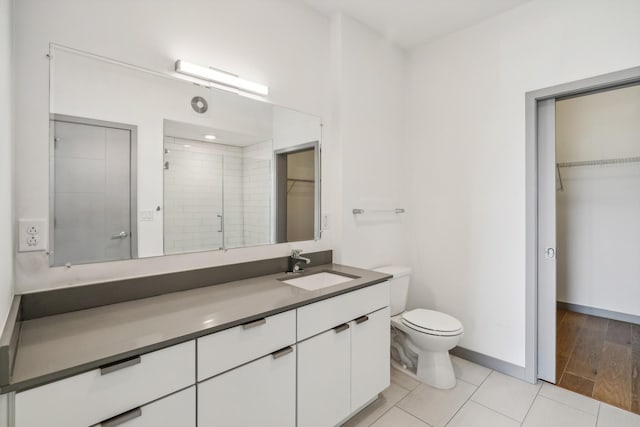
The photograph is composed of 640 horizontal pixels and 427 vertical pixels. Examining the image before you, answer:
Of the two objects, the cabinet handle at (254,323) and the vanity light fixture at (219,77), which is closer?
the cabinet handle at (254,323)

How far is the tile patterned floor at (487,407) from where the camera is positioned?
180cm

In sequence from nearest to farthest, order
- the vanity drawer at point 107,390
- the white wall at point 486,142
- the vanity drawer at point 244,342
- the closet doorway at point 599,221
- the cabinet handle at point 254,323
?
1. the vanity drawer at point 107,390
2. the vanity drawer at point 244,342
3. the cabinet handle at point 254,323
4. the white wall at point 486,142
5. the closet doorway at point 599,221

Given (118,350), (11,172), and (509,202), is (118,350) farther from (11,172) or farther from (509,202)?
(509,202)

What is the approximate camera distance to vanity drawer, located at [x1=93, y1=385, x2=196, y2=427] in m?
0.95

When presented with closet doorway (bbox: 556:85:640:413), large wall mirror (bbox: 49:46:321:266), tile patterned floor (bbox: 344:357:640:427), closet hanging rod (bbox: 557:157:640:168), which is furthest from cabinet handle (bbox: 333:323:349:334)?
closet hanging rod (bbox: 557:157:640:168)

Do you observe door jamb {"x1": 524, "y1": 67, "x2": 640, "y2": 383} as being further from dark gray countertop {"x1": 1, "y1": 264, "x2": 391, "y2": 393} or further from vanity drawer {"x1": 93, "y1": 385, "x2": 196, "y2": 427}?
vanity drawer {"x1": 93, "y1": 385, "x2": 196, "y2": 427}

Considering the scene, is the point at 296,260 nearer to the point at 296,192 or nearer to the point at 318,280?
the point at 318,280

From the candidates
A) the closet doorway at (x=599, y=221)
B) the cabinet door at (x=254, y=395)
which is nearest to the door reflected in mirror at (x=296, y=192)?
the cabinet door at (x=254, y=395)

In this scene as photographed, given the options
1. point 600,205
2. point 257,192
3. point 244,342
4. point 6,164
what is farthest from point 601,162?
point 6,164

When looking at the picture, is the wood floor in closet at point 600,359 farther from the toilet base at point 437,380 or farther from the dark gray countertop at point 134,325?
the dark gray countertop at point 134,325

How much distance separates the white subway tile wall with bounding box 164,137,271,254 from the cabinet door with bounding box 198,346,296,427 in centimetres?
72

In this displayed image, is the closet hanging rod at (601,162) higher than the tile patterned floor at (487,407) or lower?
higher

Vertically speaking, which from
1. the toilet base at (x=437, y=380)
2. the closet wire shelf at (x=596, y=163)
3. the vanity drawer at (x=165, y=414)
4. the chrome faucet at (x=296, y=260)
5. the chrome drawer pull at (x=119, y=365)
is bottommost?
the toilet base at (x=437, y=380)

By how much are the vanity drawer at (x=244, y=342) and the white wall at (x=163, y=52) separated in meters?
0.60
